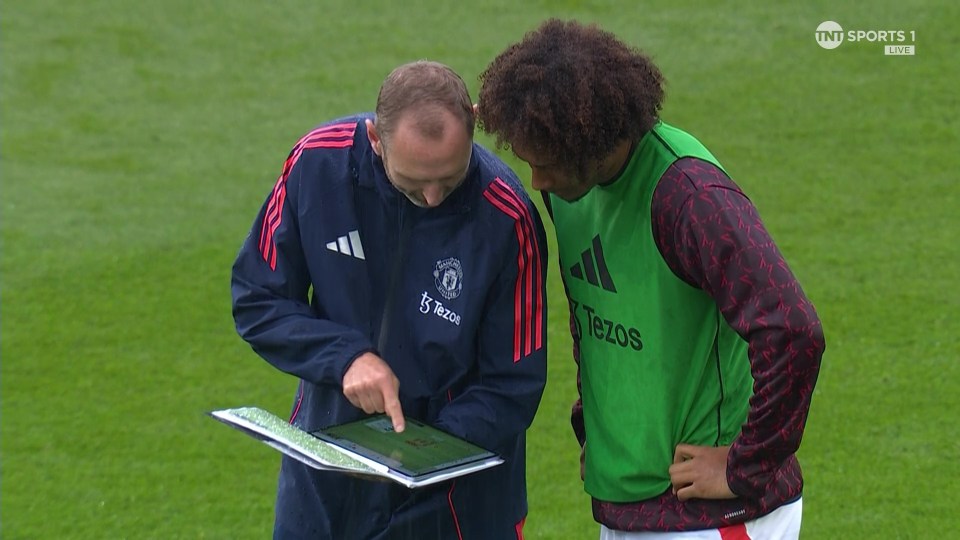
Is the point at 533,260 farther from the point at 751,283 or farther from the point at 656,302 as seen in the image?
the point at 751,283

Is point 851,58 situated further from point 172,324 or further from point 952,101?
point 172,324

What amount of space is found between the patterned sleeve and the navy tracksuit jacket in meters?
0.35

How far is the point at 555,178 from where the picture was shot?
95.4 inches

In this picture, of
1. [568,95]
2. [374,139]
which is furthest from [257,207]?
[568,95]

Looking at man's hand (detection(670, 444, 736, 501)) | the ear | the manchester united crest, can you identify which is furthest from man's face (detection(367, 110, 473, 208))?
man's hand (detection(670, 444, 736, 501))

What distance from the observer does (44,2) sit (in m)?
10.6

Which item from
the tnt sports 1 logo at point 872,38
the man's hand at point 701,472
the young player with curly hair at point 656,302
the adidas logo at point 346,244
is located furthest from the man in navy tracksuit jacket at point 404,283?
the tnt sports 1 logo at point 872,38

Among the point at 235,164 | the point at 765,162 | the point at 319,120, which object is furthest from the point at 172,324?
the point at 765,162

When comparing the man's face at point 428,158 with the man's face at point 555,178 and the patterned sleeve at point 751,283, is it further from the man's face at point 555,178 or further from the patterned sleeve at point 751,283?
the patterned sleeve at point 751,283

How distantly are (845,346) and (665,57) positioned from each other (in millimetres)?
3859

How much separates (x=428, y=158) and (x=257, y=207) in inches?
202

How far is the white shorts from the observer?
258cm

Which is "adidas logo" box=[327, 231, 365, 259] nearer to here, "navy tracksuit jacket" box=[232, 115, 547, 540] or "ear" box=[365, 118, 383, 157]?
"navy tracksuit jacket" box=[232, 115, 547, 540]

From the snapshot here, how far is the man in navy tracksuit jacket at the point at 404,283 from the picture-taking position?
259 cm
